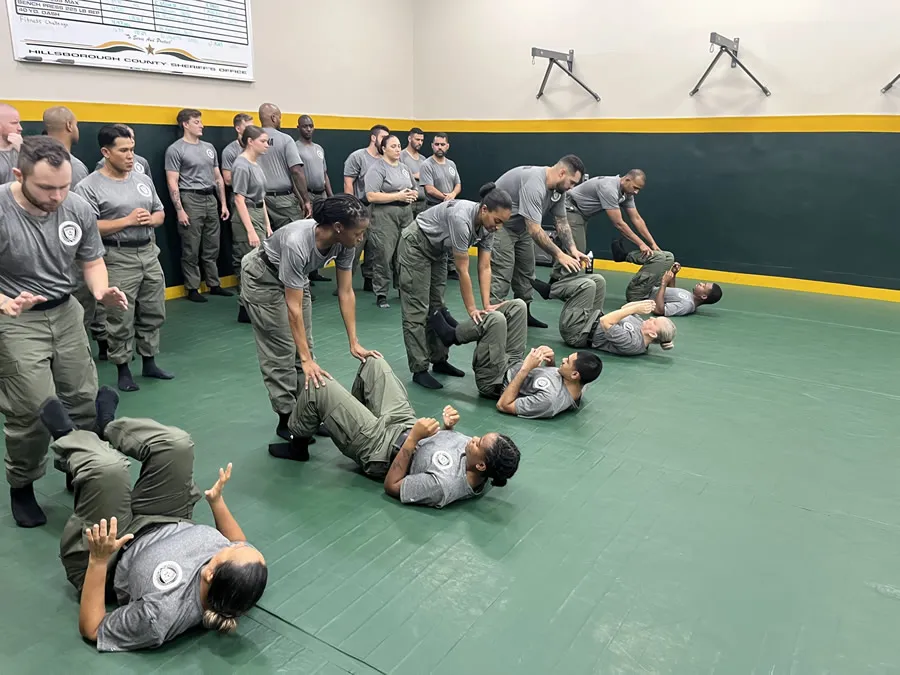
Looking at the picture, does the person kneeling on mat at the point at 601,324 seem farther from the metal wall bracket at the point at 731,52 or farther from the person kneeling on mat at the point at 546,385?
the metal wall bracket at the point at 731,52

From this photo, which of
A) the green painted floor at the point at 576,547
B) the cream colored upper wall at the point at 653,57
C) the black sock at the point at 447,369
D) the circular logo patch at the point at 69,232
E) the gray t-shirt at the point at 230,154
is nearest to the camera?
the green painted floor at the point at 576,547

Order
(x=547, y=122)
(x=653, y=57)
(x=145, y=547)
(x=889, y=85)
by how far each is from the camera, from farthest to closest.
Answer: (x=547, y=122) < (x=653, y=57) < (x=889, y=85) < (x=145, y=547)

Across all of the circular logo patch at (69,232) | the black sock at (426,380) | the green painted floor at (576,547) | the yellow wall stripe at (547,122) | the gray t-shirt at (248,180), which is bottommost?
the green painted floor at (576,547)

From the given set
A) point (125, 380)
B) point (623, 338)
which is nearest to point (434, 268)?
point (623, 338)

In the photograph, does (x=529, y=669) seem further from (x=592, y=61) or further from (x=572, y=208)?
(x=592, y=61)

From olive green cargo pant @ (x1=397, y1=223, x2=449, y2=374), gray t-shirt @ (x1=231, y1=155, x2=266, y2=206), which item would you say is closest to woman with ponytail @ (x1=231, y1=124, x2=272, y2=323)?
gray t-shirt @ (x1=231, y1=155, x2=266, y2=206)

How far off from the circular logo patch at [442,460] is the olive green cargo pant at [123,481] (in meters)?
1.05

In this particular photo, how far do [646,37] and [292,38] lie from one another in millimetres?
4387

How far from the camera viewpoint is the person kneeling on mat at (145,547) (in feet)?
6.77

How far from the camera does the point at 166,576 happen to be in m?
2.13

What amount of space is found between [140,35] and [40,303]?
469cm

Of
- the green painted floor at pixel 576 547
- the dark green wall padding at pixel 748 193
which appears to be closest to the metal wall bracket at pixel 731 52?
the dark green wall padding at pixel 748 193

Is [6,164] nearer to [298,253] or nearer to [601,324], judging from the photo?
[298,253]

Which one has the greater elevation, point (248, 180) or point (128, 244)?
point (248, 180)
